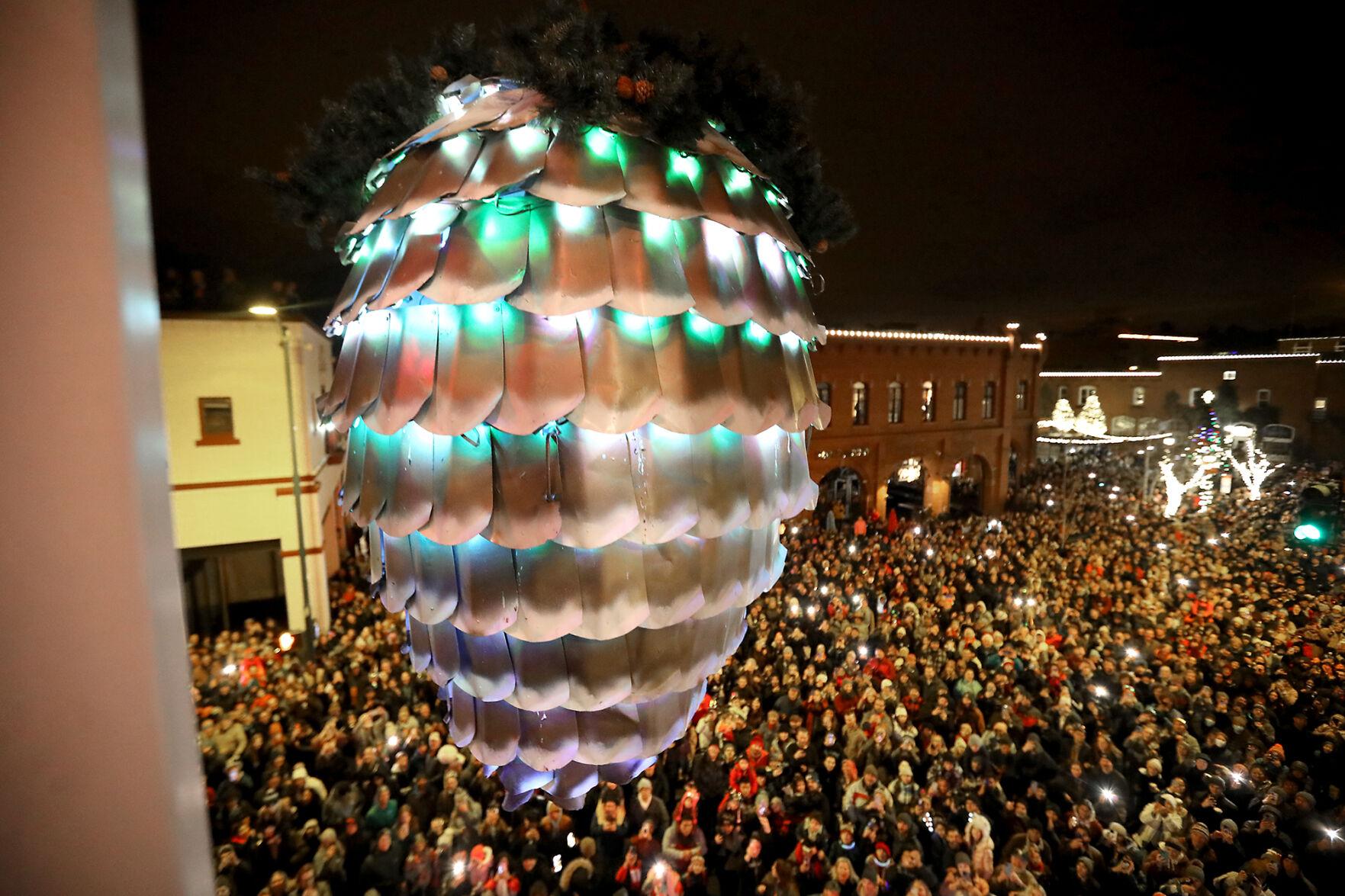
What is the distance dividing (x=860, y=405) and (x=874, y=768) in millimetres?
14565

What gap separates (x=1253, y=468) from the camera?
1850cm

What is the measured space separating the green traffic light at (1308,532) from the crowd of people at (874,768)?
8.67 ft

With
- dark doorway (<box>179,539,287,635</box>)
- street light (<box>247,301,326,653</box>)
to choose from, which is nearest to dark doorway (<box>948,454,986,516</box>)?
street light (<box>247,301,326,653</box>)

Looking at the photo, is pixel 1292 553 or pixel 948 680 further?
pixel 1292 553

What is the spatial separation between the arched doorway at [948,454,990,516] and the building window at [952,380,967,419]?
1.89 metres

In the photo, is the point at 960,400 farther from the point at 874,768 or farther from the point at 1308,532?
the point at 874,768

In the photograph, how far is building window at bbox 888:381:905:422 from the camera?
19.0 metres

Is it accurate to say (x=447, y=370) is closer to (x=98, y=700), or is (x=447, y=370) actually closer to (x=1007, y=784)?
(x=98, y=700)

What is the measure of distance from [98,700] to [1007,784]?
256 inches

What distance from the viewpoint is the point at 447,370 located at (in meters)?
1.20

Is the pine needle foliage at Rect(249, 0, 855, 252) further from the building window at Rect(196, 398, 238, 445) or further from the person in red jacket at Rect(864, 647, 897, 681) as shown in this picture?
the building window at Rect(196, 398, 238, 445)

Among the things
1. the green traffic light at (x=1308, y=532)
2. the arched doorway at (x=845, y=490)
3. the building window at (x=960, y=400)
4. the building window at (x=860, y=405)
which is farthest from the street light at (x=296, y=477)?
the building window at (x=960, y=400)

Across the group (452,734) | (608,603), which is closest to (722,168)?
(608,603)

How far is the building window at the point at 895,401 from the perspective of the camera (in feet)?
62.4
